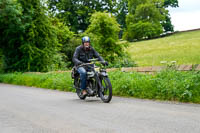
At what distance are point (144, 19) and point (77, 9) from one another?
904 inches

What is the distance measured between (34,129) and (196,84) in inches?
181

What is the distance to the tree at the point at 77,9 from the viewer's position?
50594 millimetres

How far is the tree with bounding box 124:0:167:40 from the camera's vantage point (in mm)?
65500

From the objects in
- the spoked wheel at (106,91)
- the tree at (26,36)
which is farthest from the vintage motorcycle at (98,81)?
the tree at (26,36)

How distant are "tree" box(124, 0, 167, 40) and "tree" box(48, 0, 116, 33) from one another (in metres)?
14.1

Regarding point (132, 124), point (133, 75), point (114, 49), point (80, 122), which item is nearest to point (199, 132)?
point (132, 124)

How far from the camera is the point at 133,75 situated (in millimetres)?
11258

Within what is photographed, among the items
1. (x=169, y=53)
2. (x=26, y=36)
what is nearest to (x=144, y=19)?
(x=169, y=53)

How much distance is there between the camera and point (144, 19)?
70.0 m

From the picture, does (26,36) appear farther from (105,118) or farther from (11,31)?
(105,118)

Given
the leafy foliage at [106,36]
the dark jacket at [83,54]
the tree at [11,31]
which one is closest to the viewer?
the dark jacket at [83,54]

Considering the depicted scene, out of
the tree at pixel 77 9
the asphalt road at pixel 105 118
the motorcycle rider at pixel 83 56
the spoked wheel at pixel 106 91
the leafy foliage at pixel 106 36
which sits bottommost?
the asphalt road at pixel 105 118

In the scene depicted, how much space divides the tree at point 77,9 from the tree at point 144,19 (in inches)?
556

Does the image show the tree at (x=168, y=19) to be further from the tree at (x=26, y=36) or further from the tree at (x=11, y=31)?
the tree at (x=11, y=31)
